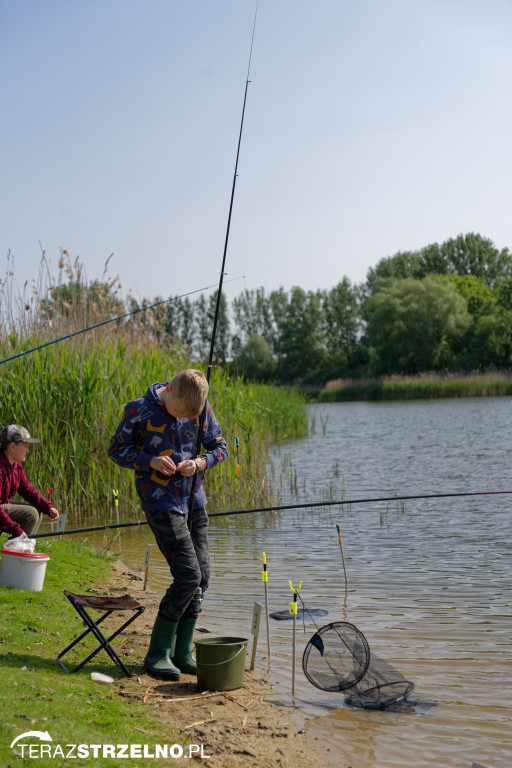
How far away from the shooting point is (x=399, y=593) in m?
6.52

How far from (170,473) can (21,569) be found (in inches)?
72.7

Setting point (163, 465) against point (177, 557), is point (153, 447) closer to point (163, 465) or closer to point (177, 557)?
point (163, 465)

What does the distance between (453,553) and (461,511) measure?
2853 millimetres

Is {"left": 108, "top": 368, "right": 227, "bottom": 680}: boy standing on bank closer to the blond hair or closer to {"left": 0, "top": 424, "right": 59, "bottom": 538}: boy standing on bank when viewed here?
the blond hair

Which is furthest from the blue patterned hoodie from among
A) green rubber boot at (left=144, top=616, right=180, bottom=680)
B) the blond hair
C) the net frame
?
the net frame

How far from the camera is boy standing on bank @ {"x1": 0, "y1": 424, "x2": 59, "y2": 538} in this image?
5652mm

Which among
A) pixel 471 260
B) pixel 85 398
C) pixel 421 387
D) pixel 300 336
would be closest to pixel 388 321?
pixel 421 387

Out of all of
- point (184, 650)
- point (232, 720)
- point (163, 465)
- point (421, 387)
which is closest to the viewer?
point (232, 720)

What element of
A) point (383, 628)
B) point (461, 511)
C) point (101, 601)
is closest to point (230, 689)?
point (101, 601)

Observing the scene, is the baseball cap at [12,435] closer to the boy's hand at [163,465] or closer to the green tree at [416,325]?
the boy's hand at [163,465]

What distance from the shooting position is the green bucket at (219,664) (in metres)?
3.87

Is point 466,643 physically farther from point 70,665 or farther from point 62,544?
point 62,544

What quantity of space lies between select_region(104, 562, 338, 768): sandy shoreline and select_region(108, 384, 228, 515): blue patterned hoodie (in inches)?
36.8

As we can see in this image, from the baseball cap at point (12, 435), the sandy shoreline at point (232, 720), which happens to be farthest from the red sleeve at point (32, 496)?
the sandy shoreline at point (232, 720)
